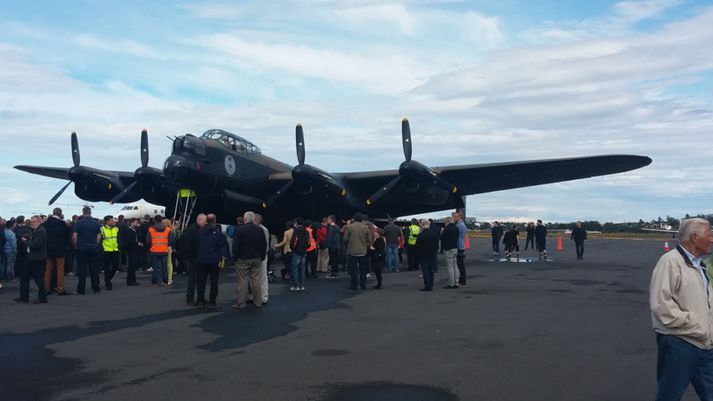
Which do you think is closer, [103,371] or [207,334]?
[103,371]

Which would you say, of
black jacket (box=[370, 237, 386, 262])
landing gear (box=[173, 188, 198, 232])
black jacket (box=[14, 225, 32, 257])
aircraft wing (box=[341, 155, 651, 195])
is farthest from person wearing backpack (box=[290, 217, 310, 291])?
aircraft wing (box=[341, 155, 651, 195])

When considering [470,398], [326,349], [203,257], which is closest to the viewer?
[470,398]

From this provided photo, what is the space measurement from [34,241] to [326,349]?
7.79 metres

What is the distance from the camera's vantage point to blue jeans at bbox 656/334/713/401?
4.41m

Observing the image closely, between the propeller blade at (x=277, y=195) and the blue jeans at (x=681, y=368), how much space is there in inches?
842

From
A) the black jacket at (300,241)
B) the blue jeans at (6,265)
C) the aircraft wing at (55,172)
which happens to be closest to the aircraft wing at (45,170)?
the aircraft wing at (55,172)

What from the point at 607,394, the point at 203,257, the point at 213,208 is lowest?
the point at 607,394

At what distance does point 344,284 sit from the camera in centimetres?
1634

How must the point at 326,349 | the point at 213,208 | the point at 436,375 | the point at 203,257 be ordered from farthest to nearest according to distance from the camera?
the point at 213,208, the point at 203,257, the point at 326,349, the point at 436,375

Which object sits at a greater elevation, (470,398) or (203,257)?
(203,257)

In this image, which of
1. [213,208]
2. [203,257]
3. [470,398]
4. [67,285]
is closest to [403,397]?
[470,398]

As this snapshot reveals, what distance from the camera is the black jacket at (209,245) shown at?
1191cm

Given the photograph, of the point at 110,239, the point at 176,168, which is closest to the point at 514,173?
the point at 176,168

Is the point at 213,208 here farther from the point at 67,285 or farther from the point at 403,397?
the point at 403,397
